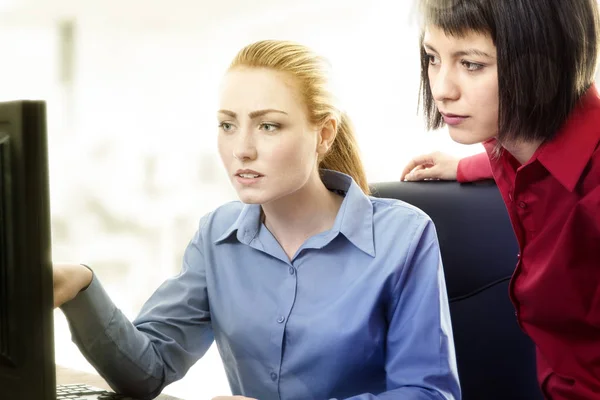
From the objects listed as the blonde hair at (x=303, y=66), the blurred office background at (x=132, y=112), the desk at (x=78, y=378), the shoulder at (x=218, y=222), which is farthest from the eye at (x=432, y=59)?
the blurred office background at (x=132, y=112)

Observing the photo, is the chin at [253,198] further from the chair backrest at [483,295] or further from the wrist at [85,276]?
the chair backrest at [483,295]

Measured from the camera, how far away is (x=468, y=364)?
137cm

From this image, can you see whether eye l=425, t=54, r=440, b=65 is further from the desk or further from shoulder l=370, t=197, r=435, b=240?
the desk

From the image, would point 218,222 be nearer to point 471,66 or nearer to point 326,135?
point 326,135

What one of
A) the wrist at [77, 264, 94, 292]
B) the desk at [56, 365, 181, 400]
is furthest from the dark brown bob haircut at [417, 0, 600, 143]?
the desk at [56, 365, 181, 400]

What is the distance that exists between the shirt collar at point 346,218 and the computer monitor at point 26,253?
589 mm

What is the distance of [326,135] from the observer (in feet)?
3.95

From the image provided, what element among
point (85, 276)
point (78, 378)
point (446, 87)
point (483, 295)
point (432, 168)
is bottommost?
point (78, 378)

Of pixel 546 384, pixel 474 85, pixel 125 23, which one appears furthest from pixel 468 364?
pixel 125 23

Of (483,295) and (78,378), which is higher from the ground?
(483,295)

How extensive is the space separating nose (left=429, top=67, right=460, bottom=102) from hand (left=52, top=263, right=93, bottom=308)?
525mm

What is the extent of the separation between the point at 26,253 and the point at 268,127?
53cm

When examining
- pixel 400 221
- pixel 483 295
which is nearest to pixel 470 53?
pixel 400 221

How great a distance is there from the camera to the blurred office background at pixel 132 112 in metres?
3.29
